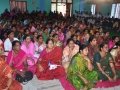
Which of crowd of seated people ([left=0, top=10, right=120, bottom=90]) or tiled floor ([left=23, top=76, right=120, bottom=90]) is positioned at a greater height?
crowd of seated people ([left=0, top=10, right=120, bottom=90])

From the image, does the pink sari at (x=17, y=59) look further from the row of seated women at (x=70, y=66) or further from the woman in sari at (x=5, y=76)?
the woman in sari at (x=5, y=76)

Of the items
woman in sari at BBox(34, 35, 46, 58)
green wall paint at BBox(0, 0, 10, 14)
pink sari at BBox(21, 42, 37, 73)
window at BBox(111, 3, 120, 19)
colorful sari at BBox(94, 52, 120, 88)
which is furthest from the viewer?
window at BBox(111, 3, 120, 19)

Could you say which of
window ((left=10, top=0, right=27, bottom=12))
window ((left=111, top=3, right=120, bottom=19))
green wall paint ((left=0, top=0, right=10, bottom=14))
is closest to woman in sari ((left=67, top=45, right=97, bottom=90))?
green wall paint ((left=0, top=0, right=10, bottom=14))

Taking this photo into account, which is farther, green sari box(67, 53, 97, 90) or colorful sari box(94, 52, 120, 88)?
colorful sari box(94, 52, 120, 88)

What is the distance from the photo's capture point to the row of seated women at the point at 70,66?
4480mm

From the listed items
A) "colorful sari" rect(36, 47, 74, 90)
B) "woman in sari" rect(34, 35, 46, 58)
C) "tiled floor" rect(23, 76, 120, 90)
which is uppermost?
"woman in sari" rect(34, 35, 46, 58)

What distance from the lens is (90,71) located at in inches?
179

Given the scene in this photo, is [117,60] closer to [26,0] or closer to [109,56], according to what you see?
[109,56]

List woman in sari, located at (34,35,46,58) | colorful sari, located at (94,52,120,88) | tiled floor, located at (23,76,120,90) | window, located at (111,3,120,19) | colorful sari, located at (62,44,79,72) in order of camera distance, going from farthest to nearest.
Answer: window, located at (111,3,120,19) → woman in sari, located at (34,35,46,58) → colorful sari, located at (62,44,79,72) → colorful sari, located at (94,52,120,88) → tiled floor, located at (23,76,120,90)

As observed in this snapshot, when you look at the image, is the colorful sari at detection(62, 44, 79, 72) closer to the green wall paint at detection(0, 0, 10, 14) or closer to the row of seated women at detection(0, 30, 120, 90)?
the row of seated women at detection(0, 30, 120, 90)

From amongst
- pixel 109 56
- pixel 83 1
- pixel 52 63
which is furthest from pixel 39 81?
pixel 83 1

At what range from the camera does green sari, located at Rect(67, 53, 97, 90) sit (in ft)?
14.6

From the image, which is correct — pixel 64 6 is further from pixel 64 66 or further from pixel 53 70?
pixel 53 70

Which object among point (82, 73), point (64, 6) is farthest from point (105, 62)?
point (64, 6)
